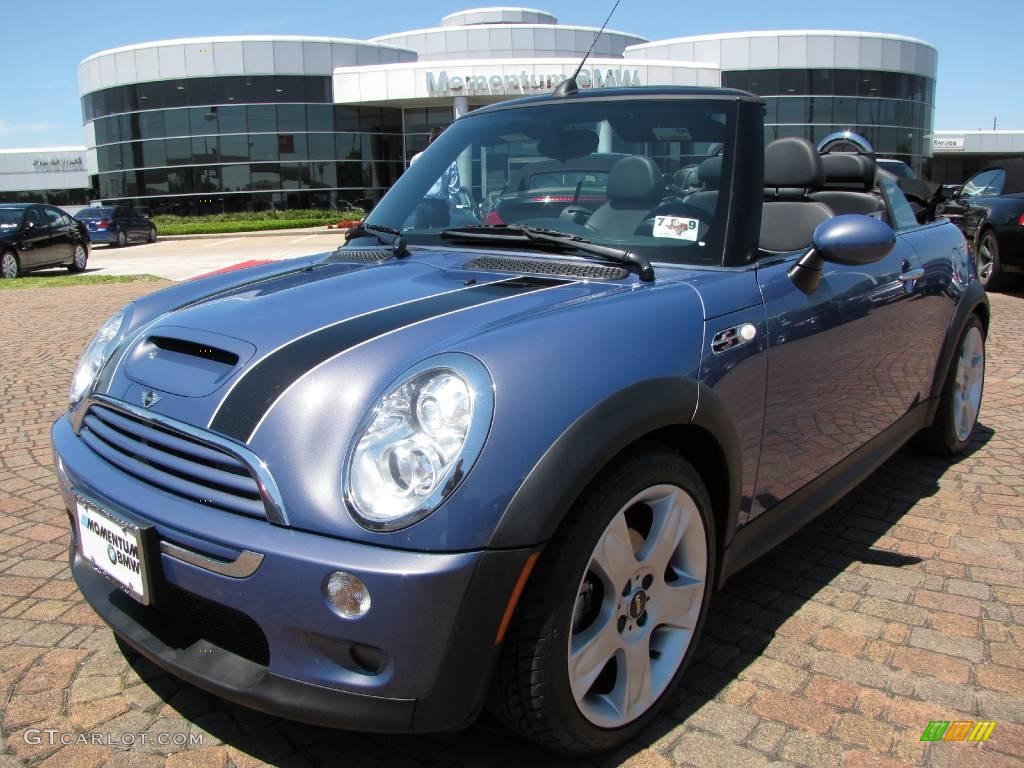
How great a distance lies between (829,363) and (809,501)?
1.58ft

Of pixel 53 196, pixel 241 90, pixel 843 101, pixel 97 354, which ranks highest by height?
pixel 241 90

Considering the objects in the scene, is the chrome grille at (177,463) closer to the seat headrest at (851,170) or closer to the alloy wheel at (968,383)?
the seat headrest at (851,170)

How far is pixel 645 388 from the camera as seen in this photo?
6.75 ft

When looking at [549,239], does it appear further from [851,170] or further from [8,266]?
[8,266]

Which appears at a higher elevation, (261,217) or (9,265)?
(261,217)

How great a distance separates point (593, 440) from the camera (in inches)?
74.1

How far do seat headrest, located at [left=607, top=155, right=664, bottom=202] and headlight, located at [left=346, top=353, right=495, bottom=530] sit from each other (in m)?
1.22

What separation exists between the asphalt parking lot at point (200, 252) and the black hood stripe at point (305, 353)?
1283 centimetres

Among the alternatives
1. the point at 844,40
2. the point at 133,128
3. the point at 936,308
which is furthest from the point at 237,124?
the point at 936,308

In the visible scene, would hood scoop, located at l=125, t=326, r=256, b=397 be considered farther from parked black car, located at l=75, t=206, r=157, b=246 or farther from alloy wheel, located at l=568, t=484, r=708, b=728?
parked black car, located at l=75, t=206, r=157, b=246

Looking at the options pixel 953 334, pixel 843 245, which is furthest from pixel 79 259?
pixel 843 245

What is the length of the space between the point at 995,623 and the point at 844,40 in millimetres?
43042

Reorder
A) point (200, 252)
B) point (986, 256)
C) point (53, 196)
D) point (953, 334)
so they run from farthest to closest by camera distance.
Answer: point (53, 196)
point (200, 252)
point (986, 256)
point (953, 334)

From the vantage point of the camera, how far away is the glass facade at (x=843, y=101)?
3978 centimetres
